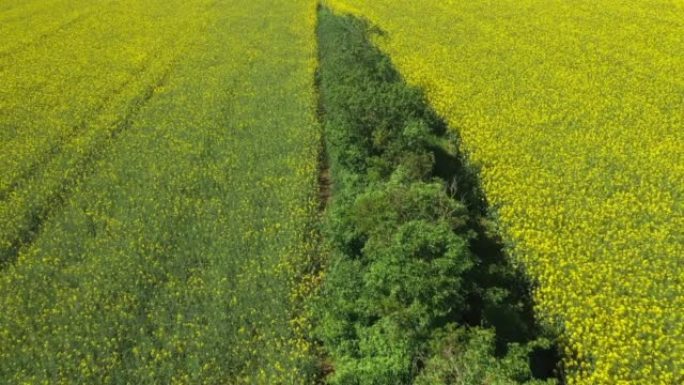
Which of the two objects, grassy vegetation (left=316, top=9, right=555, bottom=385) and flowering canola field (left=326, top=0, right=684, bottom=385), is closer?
grassy vegetation (left=316, top=9, right=555, bottom=385)

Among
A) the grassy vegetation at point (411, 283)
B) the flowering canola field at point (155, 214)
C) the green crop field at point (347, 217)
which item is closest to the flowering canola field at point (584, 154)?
the green crop field at point (347, 217)

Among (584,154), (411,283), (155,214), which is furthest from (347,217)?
(584,154)

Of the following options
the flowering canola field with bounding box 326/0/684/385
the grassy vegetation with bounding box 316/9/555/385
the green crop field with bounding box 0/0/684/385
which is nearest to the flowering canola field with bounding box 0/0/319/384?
the green crop field with bounding box 0/0/684/385

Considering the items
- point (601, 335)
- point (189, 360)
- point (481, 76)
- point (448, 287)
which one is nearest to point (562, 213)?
→ point (601, 335)

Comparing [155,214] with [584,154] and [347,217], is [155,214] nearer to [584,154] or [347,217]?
[347,217]

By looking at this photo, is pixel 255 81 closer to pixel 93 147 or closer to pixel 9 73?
pixel 93 147

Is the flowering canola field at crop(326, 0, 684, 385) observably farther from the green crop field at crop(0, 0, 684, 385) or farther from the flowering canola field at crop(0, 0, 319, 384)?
the flowering canola field at crop(0, 0, 319, 384)
